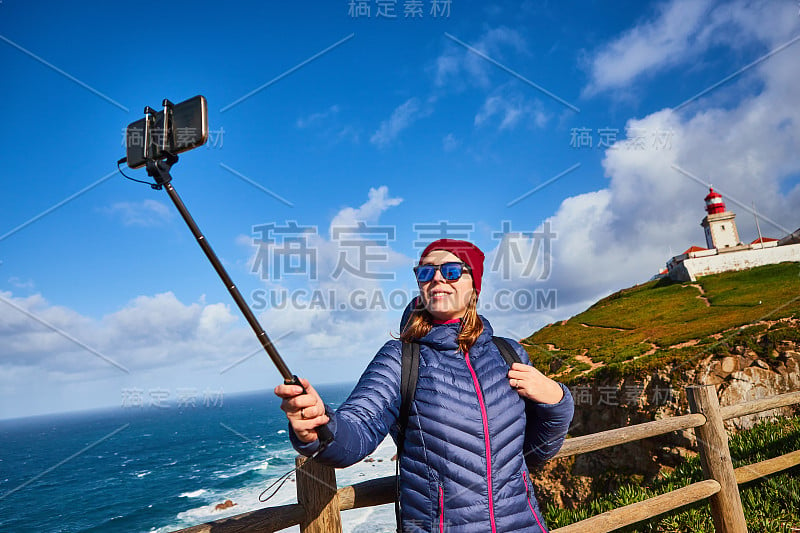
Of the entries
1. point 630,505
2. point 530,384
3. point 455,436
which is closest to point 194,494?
point 630,505

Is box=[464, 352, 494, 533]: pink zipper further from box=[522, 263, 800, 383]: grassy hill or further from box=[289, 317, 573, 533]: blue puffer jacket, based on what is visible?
box=[522, 263, 800, 383]: grassy hill

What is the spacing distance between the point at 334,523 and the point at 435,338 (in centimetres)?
132

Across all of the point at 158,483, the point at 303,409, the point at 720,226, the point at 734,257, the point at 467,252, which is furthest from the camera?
the point at 158,483

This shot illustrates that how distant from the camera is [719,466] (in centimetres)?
457

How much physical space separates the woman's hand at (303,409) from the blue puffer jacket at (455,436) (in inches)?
12.4

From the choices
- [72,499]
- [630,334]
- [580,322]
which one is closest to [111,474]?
[72,499]

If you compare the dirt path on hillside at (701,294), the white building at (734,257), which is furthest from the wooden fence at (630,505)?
the white building at (734,257)

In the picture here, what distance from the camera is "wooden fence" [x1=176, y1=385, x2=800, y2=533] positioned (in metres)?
2.62

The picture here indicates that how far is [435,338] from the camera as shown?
2.33m

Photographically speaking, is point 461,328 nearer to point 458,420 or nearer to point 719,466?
point 458,420

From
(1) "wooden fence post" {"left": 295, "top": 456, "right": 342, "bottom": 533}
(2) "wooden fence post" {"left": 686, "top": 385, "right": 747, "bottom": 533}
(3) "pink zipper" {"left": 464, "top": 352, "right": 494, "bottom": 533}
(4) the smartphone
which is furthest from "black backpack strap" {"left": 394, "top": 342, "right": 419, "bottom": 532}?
(2) "wooden fence post" {"left": 686, "top": 385, "right": 747, "bottom": 533}

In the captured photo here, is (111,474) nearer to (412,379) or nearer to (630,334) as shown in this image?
(630,334)

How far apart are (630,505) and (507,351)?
8.26ft

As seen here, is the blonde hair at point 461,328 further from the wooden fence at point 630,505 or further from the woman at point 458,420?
the wooden fence at point 630,505
